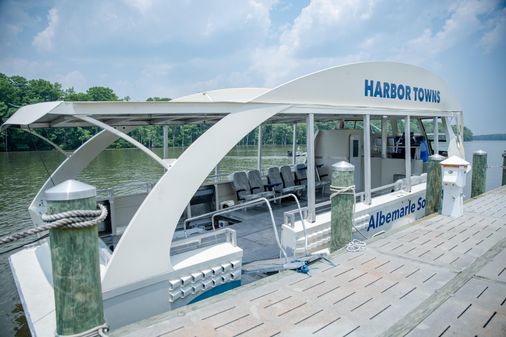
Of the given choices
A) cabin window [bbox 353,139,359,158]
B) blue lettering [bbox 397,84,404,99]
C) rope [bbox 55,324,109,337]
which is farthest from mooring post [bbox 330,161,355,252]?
cabin window [bbox 353,139,359,158]

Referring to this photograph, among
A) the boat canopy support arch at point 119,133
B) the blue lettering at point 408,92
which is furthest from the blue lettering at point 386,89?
the boat canopy support arch at point 119,133

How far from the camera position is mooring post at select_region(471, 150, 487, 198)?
33.3 feet

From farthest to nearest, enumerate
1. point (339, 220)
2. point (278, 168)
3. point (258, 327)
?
1. point (278, 168)
2. point (339, 220)
3. point (258, 327)

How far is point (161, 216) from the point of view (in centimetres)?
385

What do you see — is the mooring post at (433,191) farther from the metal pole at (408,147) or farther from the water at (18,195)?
the water at (18,195)

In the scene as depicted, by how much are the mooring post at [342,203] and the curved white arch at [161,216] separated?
5.09 ft

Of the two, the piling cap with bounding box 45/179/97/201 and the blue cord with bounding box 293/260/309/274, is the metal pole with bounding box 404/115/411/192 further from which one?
the piling cap with bounding box 45/179/97/201

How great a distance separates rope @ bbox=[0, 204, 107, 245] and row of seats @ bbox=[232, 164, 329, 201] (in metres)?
5.72

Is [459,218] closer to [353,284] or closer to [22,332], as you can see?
[353,284]

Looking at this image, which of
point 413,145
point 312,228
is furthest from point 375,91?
point 413,145

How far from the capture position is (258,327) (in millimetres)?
3031

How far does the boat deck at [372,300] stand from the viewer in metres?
3.01

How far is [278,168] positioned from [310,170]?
12.5 ft

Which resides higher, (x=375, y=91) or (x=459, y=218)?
(x=375, y=91)
